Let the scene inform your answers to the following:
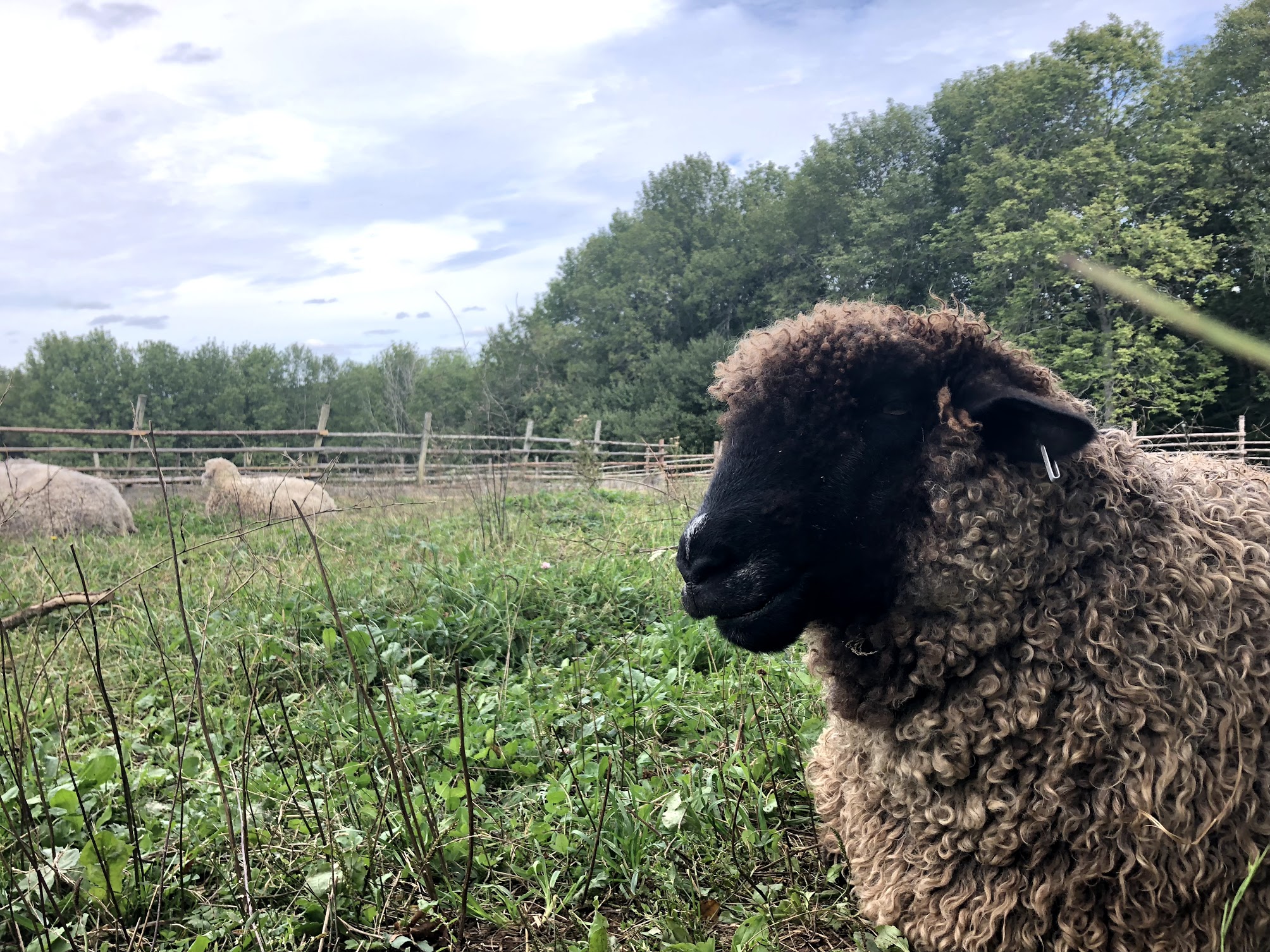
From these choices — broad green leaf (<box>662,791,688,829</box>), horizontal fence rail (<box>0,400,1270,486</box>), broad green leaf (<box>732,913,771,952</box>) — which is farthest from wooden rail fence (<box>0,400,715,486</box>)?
broad green leaf (<box>732,913,771,952</box>)

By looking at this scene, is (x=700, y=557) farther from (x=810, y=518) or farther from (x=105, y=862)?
(x=105, y=862)

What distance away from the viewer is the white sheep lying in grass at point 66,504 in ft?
37.5

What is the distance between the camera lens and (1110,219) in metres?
14.5

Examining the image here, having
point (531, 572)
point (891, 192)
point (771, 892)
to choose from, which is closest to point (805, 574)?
point (771, 892)

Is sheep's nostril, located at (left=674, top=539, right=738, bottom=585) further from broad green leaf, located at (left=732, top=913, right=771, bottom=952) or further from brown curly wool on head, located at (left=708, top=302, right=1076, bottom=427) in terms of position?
broad green leaf, located at (left=732, top=913, right=771, bottom=952)

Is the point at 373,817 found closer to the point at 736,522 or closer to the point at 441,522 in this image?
the point at 736,522

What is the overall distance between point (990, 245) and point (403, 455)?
10.9 meters

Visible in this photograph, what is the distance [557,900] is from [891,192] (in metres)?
16.1

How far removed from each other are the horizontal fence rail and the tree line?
68 centimetres

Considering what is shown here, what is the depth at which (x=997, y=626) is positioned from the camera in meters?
2.15

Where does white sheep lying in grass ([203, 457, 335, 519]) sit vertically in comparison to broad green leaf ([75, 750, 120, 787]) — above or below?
above

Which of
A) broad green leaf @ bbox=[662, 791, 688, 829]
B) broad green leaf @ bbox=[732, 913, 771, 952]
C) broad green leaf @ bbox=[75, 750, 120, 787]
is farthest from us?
broad green leaf @ bbox=[75, 750, 120, 787]

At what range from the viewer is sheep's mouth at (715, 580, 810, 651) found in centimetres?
217

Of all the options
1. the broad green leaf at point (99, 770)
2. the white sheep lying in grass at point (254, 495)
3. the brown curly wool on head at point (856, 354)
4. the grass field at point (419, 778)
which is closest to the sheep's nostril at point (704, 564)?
the brown curly wool on head at point (856, 354)
